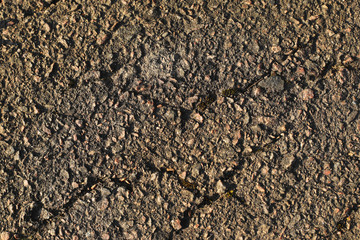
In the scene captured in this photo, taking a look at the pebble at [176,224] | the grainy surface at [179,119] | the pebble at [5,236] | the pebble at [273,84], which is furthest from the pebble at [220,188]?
the pebble at [5,236]

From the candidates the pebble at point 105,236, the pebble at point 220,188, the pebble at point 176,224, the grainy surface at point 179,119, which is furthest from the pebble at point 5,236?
the pebble at point 220,188

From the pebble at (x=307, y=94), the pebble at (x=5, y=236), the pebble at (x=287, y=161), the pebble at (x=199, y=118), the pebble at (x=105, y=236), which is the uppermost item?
the pebble at (x=307, y=94)

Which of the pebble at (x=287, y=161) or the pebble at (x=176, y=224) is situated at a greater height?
the pebble at (x=287, y=161)

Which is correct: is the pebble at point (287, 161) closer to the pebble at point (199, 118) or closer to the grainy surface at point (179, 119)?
the grainy surface at point (179, 119)

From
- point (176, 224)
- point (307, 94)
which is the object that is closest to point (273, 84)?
point (307, 94)

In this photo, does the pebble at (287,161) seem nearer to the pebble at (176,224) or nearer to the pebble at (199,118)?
the pebble at (199,118)

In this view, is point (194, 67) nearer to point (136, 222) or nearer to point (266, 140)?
point (266, 140)

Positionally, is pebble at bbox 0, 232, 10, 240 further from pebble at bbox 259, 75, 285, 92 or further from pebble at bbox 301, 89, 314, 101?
pebble at bbox 301, 89, 314, 101

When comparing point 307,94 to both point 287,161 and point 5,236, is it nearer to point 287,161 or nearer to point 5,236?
point 287,161

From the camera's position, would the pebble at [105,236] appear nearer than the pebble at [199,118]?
Yes
